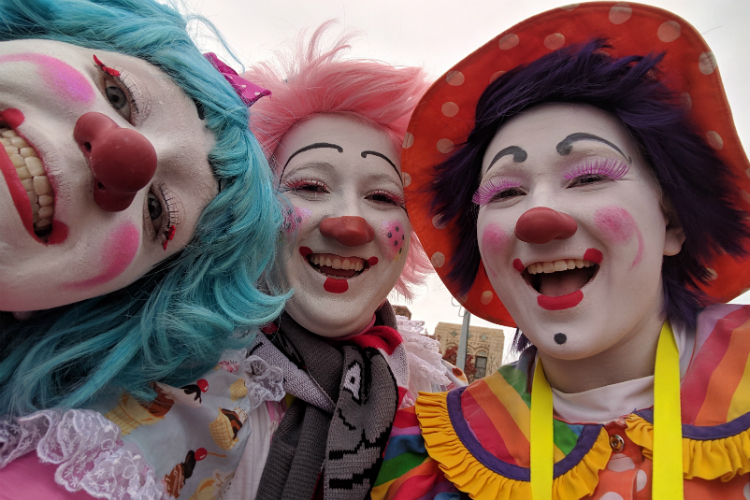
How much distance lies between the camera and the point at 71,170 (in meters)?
0.98

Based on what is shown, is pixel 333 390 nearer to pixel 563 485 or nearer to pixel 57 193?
pixel 563 485

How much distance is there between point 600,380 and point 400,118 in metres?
1.19

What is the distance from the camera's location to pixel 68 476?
1016 millimetres

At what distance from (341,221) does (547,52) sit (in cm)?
81

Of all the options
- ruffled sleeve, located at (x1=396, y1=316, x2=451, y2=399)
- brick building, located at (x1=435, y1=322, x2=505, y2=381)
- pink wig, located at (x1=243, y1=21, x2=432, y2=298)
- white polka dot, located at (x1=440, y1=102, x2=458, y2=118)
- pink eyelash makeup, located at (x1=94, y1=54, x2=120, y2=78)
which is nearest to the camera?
pink eyelash makeup, located at (x1=94, y1=54, x2=120, y2=78)

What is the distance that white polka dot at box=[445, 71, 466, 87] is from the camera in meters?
1.57

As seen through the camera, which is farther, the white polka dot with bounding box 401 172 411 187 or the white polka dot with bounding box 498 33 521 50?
the white polka dot with bounding box 401 172 411 187

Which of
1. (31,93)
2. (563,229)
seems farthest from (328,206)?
(31,93)

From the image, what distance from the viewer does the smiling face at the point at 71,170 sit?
95 cm

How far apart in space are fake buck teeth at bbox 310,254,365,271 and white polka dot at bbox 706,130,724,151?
1114mm

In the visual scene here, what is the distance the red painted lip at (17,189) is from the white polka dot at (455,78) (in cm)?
113

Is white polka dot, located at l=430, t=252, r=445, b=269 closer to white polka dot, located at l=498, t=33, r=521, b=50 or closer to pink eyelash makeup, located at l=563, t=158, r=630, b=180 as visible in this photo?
pink eyelash makeup, located at l=563, t=158, r=630, b=180

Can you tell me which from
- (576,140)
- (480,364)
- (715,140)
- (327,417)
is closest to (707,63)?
(715,140)

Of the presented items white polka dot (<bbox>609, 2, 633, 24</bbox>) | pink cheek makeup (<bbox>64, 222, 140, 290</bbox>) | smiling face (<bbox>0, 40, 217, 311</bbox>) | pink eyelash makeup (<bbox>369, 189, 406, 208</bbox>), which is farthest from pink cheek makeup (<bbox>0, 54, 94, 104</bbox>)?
white polka dot (<bbox>609, 2, 633, 24</bbox>)
